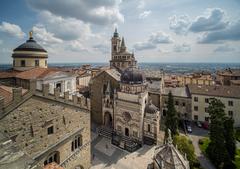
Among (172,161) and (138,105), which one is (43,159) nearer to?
(172,161)

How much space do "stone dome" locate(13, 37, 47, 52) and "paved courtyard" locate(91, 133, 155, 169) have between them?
22602 millimetres

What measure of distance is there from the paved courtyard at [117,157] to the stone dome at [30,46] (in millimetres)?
22602

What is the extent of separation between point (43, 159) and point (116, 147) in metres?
18.3

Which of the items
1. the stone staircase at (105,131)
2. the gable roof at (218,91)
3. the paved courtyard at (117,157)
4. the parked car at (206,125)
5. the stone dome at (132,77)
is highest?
the stone dome at (132,77)

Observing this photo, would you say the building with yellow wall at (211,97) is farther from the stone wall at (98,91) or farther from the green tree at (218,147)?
the stone wall at (98,91)

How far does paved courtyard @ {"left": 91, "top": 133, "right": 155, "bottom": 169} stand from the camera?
25.2m

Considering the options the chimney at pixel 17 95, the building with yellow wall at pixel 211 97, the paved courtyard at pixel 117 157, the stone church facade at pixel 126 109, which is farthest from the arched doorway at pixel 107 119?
the chimney at pixel 17 95

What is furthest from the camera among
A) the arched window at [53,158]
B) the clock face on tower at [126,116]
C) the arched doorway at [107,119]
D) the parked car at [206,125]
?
the parked car at [206,125]

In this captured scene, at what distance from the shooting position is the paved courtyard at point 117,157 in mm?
25250

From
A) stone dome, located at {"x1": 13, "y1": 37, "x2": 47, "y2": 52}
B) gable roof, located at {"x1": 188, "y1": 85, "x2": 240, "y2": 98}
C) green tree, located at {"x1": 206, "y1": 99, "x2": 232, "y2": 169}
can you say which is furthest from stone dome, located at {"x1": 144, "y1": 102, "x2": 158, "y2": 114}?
stone dome, located at {"x1": 13, "y1": 37, "x2": 47, "y2": 52}

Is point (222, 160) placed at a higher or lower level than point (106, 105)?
lower

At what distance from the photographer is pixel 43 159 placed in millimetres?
14977

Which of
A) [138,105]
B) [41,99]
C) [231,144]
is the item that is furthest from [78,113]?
[231,144]

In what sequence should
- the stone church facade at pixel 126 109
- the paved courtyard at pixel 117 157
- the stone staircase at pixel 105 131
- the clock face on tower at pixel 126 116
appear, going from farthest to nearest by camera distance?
the stone staircase at pixel 105 131
the clock face on tower at pixel 126 116
the stone church facade at pixel 126 109
the paved courtyard at pixel 117 157
